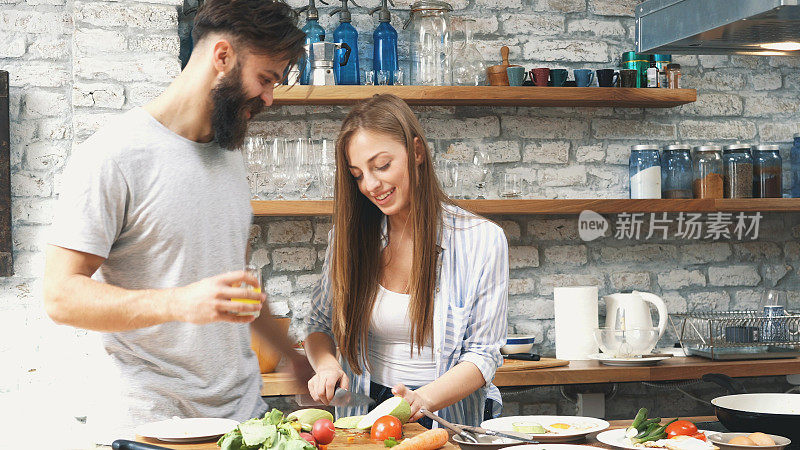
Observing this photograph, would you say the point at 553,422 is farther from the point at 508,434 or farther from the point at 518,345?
the point at 518,345

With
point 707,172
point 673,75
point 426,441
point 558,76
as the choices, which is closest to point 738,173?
point 707,172

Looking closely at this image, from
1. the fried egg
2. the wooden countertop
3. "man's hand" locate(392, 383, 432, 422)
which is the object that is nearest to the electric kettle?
the wooden countertop

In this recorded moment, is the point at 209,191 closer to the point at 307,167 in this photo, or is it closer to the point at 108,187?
the point at 108,187

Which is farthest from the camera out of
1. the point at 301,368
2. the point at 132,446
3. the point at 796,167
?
the point at 796,167

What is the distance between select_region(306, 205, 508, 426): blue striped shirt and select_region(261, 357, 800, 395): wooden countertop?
990 millimetres

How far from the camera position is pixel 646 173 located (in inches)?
155

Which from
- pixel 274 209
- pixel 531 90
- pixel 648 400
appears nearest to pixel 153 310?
pixel 274 209

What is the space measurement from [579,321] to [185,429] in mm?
2380

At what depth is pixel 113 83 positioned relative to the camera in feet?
11.2

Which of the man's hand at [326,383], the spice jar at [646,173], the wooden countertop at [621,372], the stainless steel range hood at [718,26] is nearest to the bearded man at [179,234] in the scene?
the man's hand at [326,383]

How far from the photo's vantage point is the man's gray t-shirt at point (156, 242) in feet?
5.80

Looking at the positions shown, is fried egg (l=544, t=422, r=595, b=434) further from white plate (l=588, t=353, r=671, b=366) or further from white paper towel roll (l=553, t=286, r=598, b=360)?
white paper towel roll (l=553, t=286, r=598, b=360)

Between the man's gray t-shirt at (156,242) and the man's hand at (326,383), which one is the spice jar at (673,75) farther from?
the man's gray t-shirt at (156,242)

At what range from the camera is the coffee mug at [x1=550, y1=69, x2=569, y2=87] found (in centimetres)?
387
